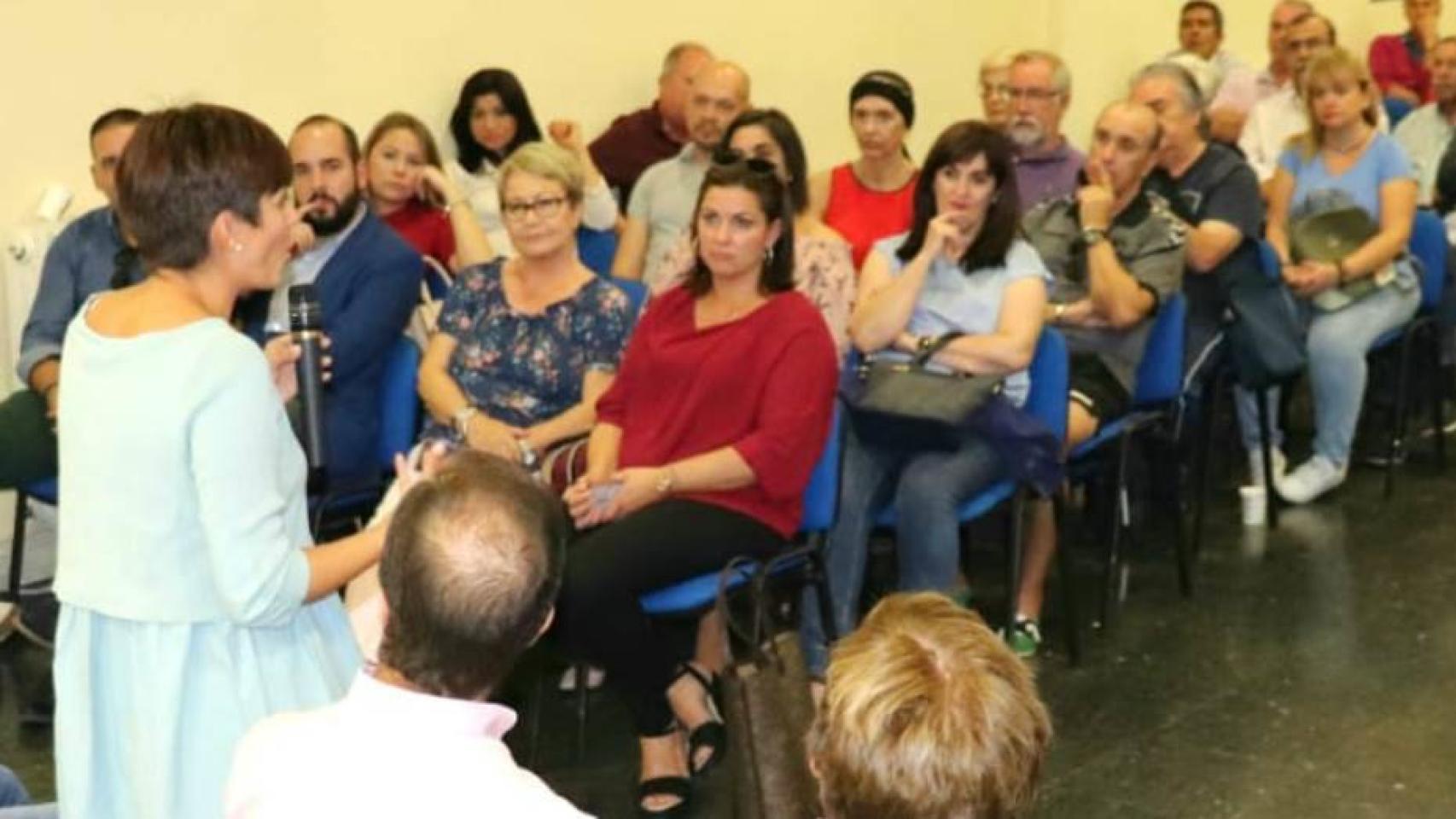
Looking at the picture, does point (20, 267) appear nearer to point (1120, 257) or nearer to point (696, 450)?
point (696, 450)

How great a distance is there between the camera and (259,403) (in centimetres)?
223

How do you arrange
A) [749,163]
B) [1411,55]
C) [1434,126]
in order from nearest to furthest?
[749,163] < [1434,126] < [1411,55]

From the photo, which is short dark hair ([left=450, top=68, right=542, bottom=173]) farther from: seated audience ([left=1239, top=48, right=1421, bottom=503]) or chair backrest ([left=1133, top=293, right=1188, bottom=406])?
seated audience ([left=1239, top=48, right=1421, bottom=503])

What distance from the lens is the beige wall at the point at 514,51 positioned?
5051mm

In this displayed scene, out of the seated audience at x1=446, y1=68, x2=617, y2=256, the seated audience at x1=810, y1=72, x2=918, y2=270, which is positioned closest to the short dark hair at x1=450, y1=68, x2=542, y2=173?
the seated audience at x1=446, y1=68, x2=617, y2=256

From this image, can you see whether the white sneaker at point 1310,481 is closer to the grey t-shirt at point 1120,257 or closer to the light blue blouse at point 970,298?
the grey t-shirt at point 1120,257

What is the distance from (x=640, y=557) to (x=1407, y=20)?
640cm

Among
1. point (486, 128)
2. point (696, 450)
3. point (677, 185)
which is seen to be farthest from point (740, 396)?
point (486, 128)

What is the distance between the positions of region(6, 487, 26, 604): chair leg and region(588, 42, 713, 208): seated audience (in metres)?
2.23

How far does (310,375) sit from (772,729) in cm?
86

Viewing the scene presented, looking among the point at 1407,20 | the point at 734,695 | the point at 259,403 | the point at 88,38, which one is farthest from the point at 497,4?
the point at 1407,20

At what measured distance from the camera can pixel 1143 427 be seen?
15.5 feet

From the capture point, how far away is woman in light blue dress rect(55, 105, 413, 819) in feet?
7.27

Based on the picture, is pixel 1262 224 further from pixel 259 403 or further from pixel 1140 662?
Result: pixel 259 403
